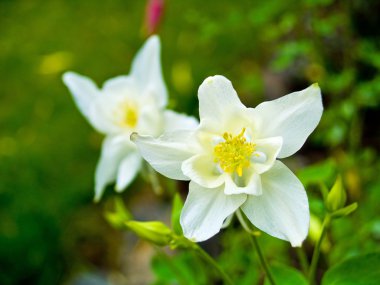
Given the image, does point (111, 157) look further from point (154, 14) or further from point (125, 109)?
point (154, 14)

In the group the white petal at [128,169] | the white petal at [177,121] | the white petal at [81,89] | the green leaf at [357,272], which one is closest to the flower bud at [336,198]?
the green leaf at [357,272]

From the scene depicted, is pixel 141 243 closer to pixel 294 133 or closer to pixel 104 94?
pixel 104 94

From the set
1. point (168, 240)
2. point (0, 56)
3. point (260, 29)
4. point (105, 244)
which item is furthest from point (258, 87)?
point (0, 56)

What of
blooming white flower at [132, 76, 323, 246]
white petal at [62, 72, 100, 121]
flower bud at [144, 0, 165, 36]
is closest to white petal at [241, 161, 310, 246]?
blooming white flower at [132, 76, 323, 246]

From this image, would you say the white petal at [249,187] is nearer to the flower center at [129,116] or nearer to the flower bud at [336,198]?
the flower bud at [336,198]

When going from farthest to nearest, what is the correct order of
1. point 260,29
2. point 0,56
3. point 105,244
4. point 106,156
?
point 0,56, point 260,29, point 105,244, point 106,156
